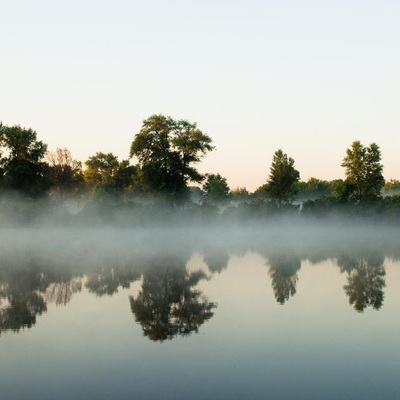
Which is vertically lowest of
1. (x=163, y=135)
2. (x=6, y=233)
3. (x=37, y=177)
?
(x=6, y=233)

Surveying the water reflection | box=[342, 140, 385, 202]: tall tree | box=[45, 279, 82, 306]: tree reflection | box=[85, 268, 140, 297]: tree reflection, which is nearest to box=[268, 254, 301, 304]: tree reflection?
the water reflection

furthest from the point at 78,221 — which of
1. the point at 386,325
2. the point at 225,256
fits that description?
the point at 386,325

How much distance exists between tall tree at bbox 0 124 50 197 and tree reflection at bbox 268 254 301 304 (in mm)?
62292

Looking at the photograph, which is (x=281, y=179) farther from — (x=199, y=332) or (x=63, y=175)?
(x=199, y=332)

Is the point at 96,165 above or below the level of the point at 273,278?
above

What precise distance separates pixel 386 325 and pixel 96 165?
456 ft

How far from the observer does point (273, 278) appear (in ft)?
111

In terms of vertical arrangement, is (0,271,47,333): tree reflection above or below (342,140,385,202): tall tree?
below

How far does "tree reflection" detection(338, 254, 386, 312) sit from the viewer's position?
84.0 ft

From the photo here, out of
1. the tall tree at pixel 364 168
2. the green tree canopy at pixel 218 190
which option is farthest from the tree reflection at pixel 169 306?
the green tree canopy at pixel 218 190

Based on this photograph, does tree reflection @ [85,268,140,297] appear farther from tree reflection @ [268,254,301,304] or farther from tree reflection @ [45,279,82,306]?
tree reflection @ [268,254,301,304]

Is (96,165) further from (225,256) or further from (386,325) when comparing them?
(386,325)

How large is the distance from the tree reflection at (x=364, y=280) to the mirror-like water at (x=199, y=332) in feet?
0.24

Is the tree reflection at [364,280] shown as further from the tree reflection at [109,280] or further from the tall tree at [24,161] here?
the tall tree at [24,161]
